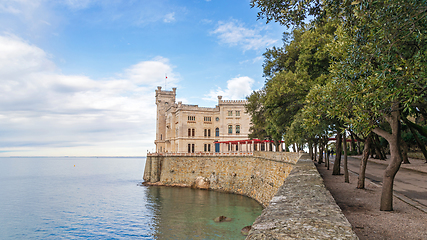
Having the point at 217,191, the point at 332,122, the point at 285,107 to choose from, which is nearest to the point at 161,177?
the point at 217,191

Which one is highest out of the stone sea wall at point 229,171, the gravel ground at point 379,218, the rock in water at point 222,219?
the gravel ground at point 379,218

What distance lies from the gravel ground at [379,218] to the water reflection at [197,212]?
10.7 m

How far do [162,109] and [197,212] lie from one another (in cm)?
4101

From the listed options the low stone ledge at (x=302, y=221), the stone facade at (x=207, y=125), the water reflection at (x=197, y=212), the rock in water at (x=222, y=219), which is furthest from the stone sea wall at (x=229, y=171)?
the low stone ledge at (x=302, y=221)

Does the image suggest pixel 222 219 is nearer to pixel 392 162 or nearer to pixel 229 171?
pixel 229 171

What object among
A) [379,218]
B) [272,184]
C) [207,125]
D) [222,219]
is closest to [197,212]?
[222,219]

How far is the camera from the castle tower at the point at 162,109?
212 ft

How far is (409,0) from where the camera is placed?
635cm

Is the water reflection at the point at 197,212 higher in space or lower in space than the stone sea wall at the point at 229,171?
lower

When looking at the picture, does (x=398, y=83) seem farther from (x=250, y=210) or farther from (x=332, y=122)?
(x=250, y=210)

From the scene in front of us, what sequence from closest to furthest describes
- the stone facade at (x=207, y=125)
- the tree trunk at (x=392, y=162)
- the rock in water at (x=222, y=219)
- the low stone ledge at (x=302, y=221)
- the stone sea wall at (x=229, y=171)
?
the low stone ledge at (x=302, y=221) → the tree trunk at (x=392, y=162) → the rock in water at (x=222, y=219) → the stone sea wall at (x=229, y=171) → the stone facade at (x=207, y=125)

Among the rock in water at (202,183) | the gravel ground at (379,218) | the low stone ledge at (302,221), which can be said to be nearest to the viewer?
the low stone ledge at (302,221)

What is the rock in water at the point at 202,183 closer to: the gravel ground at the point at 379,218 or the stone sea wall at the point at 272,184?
the stone sea wall at the point at 272,184

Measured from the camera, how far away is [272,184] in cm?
2756
